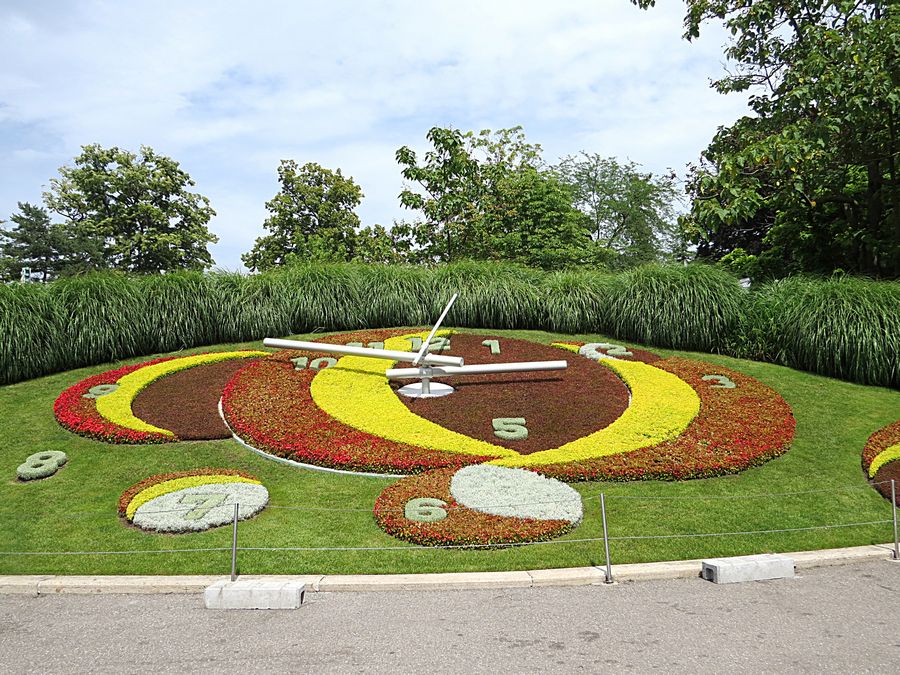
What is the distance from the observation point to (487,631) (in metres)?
5.91

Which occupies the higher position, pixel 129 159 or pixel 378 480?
pixel 129 159

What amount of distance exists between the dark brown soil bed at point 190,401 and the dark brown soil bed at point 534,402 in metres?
3.70

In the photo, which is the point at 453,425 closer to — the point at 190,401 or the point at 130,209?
the point at 190,401

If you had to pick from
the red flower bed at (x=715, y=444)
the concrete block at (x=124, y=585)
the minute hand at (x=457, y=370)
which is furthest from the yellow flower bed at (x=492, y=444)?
the concrete block at (x=124, y=585)

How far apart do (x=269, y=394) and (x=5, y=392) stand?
6298 millimetres

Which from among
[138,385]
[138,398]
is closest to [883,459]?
[138,398]

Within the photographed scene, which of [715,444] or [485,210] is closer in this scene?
[715,444]

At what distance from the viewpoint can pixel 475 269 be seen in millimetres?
19203

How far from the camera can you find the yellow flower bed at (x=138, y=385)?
11.7 metres

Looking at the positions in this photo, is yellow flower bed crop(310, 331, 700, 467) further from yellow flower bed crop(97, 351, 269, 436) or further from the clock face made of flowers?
yellow flower bed crop(97, 351, 269, 436)

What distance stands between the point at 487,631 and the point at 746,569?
3354 millimetres

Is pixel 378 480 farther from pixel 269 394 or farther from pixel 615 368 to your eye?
pixel 615 368

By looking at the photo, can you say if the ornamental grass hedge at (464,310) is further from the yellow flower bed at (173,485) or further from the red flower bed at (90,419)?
the yellow flower bed at (173,485)

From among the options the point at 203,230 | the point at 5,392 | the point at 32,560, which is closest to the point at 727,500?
the point at 32,560
